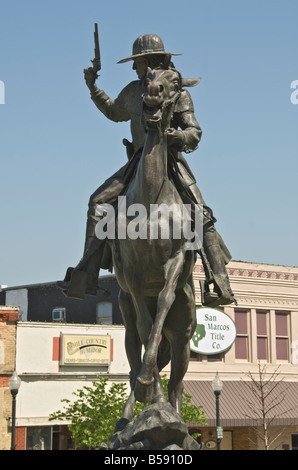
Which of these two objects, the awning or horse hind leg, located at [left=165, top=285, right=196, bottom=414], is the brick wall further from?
horse hind leg, located at [left=165, top=285, right=196, bottom=414]

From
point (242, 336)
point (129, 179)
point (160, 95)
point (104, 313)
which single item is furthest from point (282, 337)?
point (160, 95)

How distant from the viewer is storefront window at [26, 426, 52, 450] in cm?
3662

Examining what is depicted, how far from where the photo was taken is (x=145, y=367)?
9258 millimetres

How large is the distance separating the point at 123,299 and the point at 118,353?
98.0 ft

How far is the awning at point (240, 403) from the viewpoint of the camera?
37875mm

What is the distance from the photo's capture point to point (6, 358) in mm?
36938

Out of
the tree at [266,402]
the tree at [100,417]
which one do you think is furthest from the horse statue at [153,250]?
the tree at [266,402]

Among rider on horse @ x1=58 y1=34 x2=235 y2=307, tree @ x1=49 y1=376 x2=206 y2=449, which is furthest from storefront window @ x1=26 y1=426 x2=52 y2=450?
rider on horse @ x1=58 y1=34 x2=235 y2=307

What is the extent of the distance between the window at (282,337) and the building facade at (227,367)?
1.9 inches

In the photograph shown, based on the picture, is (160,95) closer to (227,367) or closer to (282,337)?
(227,367)

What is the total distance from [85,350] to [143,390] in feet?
98.9

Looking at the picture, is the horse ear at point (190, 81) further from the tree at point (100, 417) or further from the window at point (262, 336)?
the window at point (262, 336)
